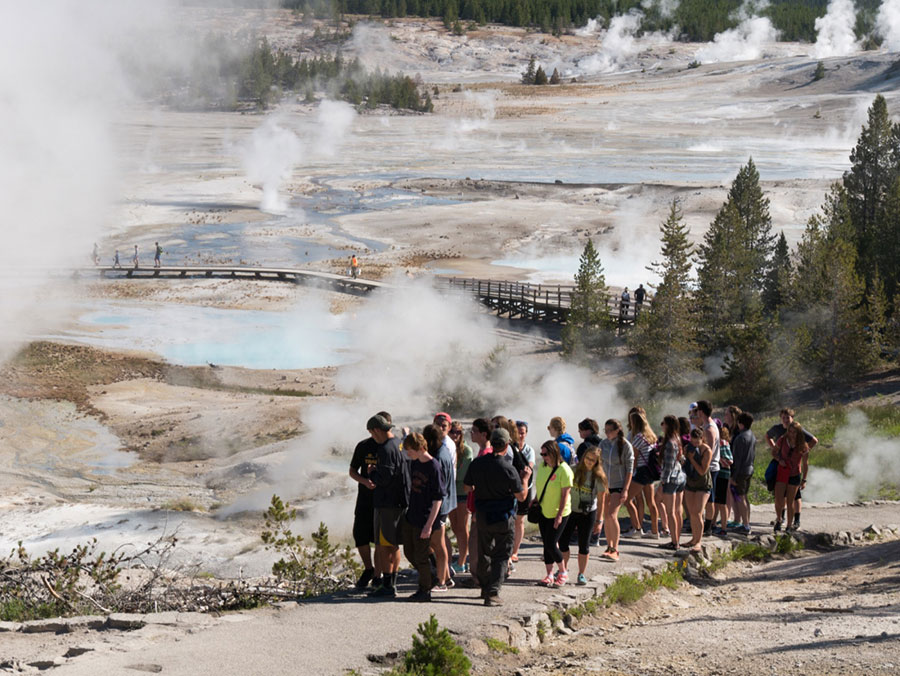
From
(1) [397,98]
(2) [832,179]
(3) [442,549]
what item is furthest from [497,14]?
(3) [442,549]

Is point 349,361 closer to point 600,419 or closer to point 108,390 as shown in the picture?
point 108,390

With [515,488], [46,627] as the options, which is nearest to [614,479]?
[515,488]

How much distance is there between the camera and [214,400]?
26219 mm

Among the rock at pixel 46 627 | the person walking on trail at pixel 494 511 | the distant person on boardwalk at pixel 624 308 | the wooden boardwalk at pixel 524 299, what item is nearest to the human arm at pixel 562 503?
the person walking on trail at pixel 494 511

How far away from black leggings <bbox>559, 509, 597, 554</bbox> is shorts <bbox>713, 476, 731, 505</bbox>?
2.59m

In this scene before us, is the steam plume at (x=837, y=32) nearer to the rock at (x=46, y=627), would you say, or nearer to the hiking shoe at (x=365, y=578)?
the hiking shoe at (x=365, y=578)

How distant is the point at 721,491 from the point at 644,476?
1074 millimetres

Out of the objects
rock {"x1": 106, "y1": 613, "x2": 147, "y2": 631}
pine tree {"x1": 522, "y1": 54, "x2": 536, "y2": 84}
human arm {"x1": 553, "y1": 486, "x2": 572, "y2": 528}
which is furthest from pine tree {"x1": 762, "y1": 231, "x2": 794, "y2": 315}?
pine tree {"x1": 522, "y1": 54, "x2": 536, "y2": 84}

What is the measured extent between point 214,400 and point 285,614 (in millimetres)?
18558

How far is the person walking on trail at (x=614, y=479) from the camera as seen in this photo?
33.4 feet

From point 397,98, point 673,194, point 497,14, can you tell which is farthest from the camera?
point 497,14

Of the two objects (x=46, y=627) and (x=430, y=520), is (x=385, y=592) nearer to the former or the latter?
(x=430, y=520)

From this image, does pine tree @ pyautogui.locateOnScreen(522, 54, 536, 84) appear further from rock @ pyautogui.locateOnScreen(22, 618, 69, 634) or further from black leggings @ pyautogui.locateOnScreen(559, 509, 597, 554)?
rock @ pyautogui.locateOnScreen(22, 618, 69, 634)

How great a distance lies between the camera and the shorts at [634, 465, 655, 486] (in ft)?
35.7
